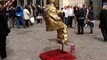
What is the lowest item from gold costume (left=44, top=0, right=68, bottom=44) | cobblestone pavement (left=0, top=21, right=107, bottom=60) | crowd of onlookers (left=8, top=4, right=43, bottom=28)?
cobblestone pavement (left=0, top=21, right=107, bottom=60)

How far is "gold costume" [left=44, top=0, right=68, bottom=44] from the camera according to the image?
23.9 ft

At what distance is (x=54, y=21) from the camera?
7.30 m

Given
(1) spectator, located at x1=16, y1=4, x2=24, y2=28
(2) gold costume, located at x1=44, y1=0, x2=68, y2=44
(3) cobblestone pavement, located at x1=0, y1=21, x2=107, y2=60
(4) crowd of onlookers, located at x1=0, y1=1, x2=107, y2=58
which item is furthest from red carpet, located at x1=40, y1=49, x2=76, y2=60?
(1) spectator, located at x1=16, y1=4, x2=24, y2=28

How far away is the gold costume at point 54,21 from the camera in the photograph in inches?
287

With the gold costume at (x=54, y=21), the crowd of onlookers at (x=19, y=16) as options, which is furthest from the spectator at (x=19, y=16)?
the gold costume at (x=54, y=21)

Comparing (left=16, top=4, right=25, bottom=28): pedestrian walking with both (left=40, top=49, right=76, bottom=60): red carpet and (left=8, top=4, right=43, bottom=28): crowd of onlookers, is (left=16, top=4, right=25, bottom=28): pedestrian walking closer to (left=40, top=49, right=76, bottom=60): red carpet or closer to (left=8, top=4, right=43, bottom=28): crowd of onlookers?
(left=8, top=4, right=43, bottom=28): crowd of onlookers

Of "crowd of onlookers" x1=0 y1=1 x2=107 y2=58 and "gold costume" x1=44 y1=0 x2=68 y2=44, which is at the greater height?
"gold costume" x1=44 y1=0 x2=68 y2=44

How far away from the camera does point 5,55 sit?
1088cm

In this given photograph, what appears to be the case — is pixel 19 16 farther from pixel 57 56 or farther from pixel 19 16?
pixel 57 56

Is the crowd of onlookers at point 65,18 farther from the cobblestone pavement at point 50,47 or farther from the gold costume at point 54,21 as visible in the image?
the gold costume at point 54,21

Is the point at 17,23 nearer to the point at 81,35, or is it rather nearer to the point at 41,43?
the point at 81,35

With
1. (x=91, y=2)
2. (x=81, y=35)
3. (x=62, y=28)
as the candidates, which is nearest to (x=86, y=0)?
(x=91, y=2)

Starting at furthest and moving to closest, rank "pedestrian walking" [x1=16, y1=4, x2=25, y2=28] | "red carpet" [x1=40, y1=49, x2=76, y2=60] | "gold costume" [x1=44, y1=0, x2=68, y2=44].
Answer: "pedestrian walking" [x1=16, y1=4, x2=25, y2=28] → "gold costume" [x1=44, y1=0, x2=68, y2=44] → "red carpet" [x1=40, y1=49, x2=76, y2=60]

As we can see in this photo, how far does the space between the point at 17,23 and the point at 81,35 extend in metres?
6.04
